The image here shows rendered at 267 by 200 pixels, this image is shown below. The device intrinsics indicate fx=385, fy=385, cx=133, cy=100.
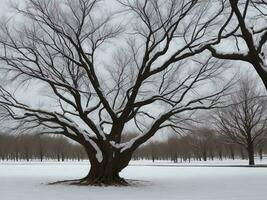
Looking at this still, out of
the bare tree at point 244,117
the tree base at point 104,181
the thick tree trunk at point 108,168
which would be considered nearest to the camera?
the tree base at point 104,181

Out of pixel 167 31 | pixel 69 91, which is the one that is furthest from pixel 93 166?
pixel 167 31

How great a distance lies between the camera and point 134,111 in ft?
74.4

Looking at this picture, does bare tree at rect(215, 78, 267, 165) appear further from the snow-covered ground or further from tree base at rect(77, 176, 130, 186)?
tree base at rect(77, 176, 130, 186)

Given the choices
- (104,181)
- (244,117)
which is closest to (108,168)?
(104,181)

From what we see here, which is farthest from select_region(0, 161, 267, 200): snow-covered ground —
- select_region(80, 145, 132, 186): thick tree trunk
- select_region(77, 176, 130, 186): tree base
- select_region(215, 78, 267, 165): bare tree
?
select_region(215, 78, 267, 165): bare tree

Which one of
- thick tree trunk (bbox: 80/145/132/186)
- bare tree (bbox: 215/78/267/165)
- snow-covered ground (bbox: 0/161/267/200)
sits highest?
bare tree (bbox: 215/78/267/165)

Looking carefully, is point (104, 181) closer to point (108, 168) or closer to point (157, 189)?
point (108, 168)

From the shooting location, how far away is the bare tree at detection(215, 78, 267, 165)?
4019cm

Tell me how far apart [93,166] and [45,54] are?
23.9ft

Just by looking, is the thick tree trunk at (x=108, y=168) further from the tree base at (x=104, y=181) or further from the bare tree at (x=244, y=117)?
the bare tree at (x=244, y=117)

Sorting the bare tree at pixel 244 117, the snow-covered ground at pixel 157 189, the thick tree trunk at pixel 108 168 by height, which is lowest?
the snow-covered ground at pixel 157 189

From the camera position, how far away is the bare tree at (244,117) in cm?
4019

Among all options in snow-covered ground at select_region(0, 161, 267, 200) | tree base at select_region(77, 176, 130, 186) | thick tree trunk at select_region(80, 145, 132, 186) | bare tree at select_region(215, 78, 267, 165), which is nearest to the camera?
snow-covered ground at select_region(0, 161, 267, 200)

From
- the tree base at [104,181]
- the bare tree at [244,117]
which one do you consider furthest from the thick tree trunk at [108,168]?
the bare tree at [244,117]
